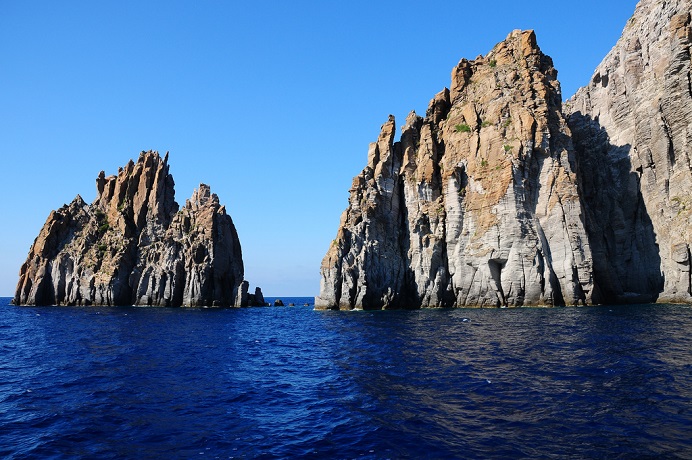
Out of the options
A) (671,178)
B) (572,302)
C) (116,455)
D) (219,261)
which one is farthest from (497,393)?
(219,261)

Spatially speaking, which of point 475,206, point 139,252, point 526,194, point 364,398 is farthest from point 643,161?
point 139,252

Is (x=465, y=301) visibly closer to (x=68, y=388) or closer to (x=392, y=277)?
(x=392, y=277)

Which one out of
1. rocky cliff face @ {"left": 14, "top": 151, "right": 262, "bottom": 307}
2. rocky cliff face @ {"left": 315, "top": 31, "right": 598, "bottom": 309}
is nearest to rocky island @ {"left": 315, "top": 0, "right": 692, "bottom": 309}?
rocky cliff face @ {"left": 315, "top": 31, "right": 598, "bottom": 309}

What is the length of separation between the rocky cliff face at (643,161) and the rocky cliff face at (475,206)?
11022 mm

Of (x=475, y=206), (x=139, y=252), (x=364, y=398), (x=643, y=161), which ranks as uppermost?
(x=643, y=161)

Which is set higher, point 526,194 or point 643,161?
point 643,161

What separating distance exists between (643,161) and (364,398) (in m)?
85.4

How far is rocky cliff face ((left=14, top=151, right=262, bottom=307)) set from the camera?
104812mm

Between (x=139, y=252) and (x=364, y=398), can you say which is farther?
(x=139, y=252)

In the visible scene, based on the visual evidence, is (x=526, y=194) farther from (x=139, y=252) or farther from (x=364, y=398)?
(x=139, y=252)

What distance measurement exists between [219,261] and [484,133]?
219 feet

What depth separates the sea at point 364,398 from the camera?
14672 millimetres

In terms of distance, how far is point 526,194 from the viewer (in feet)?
249

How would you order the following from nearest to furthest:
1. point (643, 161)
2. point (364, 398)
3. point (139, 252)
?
point (364, 398), point (643, 161), point (139, 252)
